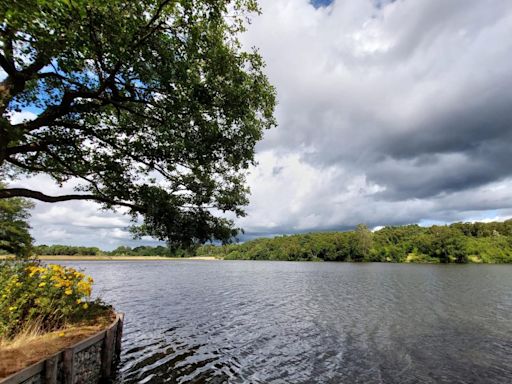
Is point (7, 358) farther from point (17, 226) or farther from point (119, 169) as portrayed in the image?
point (17, 226)

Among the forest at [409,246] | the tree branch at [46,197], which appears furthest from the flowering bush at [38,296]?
the forest at [409,246]

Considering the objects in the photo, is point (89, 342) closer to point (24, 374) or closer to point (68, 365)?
point (68, 365)

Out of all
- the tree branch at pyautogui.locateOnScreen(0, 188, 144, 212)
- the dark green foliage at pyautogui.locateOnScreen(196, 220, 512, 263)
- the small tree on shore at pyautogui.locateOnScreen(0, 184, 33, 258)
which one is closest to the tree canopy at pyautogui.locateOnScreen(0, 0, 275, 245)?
the tree branch at pyautogui.locateOnScreen(0, 188, 144, 212)

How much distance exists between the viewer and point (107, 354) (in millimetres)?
10742

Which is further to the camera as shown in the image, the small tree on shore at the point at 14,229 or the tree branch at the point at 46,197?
the small tree on shore at the point at 14,229

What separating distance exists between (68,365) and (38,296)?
3020 mm

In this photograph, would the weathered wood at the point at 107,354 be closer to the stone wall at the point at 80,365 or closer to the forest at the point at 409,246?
the stone wall at the point at 80,365

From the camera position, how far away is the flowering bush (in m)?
8.95

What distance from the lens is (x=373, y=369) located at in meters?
12.7

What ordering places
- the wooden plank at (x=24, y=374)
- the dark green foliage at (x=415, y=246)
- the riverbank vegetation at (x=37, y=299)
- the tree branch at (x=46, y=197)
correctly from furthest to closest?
the dark green foliage at (x=415, y=246)
the tree branch at (x=46, y=197)
the riverbank vegetation at (x=37, y=299)
the wooden plank at (x=24, y=374)

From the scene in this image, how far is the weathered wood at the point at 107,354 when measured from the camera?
10555mm

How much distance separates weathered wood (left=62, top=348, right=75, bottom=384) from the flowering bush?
1838 millimetres

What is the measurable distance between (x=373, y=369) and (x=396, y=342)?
4.70 meters

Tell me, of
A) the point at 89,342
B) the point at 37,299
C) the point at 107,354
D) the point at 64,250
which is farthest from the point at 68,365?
the point at 64,250
